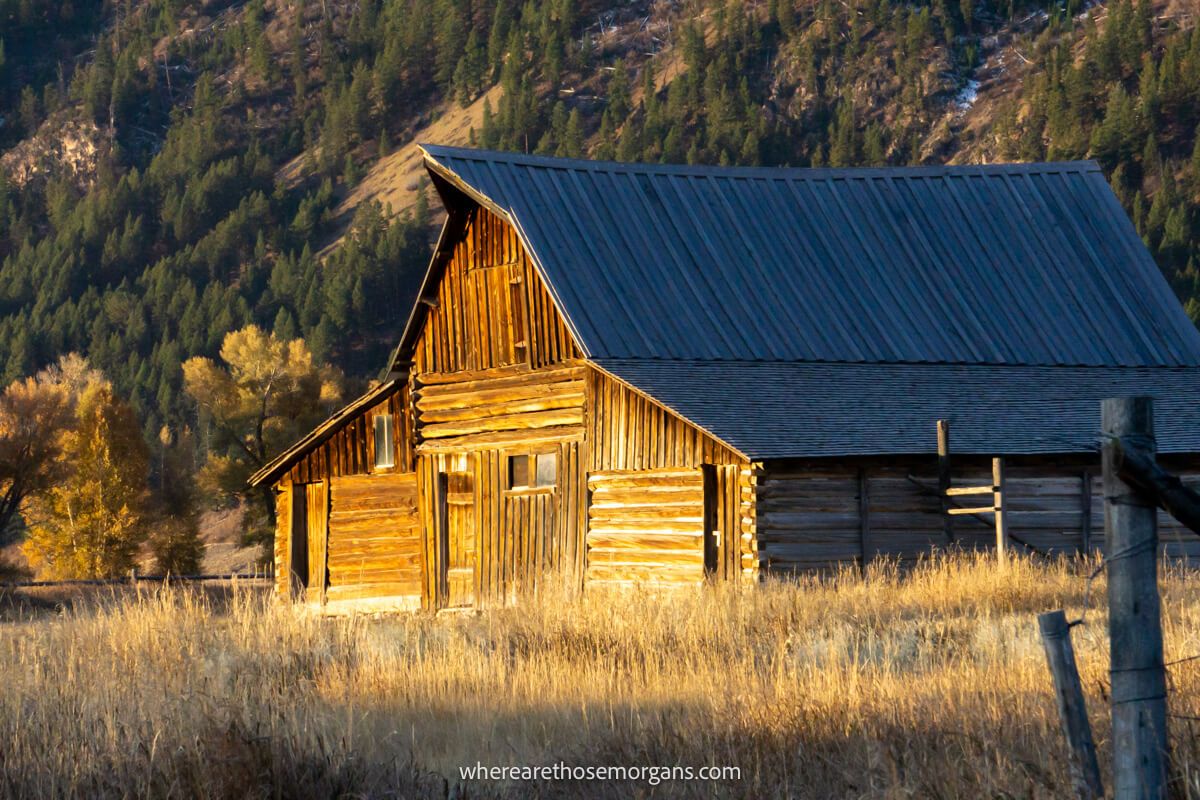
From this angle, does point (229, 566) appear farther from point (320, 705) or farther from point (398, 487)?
point (320, 705)

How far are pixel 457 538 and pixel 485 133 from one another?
137 m

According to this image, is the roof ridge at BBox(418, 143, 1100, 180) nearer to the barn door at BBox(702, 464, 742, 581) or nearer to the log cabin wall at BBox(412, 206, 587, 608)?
the log cabin wall at BBox(412, 206, 587, 608)

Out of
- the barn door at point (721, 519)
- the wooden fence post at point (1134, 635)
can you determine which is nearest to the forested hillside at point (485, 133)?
the barn door at point (721, 519)

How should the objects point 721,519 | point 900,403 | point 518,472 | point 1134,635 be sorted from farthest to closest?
point 518,472
point 900,403
point 721,519
point 1134,635

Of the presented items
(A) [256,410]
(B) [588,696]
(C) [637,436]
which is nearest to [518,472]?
(C) [637,436]

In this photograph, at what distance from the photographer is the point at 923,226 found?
99.3 ft

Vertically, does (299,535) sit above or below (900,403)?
below

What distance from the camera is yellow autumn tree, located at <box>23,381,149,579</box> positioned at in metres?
56.2

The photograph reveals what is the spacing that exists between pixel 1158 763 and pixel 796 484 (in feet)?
54.4

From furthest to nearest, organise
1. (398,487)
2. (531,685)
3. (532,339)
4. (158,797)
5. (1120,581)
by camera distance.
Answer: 1. (398,487)
2. (532,339)
3. (531,685)
4. (158,797)
5. (1120,581)

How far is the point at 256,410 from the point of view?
59.1 meters

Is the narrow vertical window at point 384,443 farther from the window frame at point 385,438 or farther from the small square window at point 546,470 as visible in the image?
the small square window at point 546,470

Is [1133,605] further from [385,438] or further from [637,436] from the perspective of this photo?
[385,438]

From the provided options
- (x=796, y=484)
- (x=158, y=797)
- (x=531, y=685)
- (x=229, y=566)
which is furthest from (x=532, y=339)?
(x=229, y=566)
